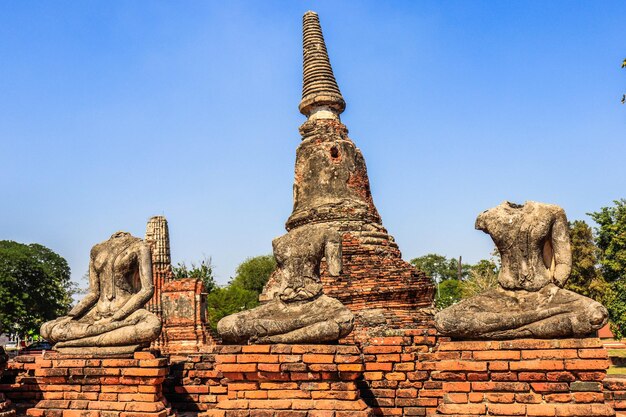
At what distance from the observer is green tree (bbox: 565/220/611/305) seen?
90.5 ft

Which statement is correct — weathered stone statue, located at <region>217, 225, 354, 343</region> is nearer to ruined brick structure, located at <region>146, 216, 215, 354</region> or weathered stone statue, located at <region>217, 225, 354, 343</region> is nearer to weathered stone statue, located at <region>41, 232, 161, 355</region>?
weathered stone statue, located at <region>41, 232, 161, 355</region>

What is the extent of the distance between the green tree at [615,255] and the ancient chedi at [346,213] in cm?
1091

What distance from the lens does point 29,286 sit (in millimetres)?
34125

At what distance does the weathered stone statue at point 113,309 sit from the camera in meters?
5.34

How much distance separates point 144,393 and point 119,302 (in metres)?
0.95

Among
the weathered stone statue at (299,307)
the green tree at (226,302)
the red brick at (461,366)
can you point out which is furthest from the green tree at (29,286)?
the red brick at (461,366)

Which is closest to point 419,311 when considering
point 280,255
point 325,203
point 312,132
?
point 325,203

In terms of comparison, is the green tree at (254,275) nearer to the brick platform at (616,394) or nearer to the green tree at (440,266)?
the green tree at (440,266)

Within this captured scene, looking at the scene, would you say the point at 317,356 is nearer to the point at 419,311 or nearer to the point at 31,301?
the point at 419,311

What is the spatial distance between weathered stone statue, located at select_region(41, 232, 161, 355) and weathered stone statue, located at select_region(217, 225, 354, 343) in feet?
3.05

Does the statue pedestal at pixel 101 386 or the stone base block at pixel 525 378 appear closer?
the stone base block at pixel 525 378

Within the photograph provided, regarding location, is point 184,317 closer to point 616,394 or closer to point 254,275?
point 616,394

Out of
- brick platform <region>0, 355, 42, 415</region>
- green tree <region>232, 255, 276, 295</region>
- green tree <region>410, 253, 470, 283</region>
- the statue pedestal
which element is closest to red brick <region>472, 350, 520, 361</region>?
the statue pedestal

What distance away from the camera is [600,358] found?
416 centimetres
